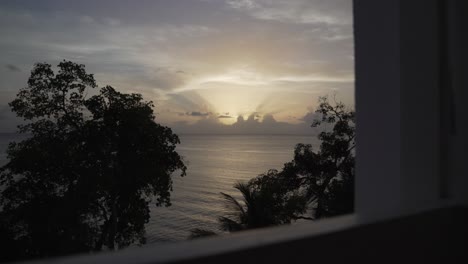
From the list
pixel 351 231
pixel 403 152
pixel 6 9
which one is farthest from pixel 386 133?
pixel 6 9

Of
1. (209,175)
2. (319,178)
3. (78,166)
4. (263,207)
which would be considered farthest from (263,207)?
(209,175)

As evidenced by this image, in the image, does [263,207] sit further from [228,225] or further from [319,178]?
[319,178]

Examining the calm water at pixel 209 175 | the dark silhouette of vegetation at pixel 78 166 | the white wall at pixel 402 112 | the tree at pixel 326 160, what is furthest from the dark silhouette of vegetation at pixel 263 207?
the white wall at pixel 402 112

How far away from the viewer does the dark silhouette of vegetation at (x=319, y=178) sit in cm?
741

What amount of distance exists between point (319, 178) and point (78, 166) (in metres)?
5.00

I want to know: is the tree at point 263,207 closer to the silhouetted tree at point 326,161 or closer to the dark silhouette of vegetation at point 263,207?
the dark silhouette of vegetation at point 263,207

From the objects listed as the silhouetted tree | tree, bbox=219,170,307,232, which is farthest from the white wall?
the silhouetted tree

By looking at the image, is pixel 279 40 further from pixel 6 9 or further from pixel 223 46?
pixel 6 9

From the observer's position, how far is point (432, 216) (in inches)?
35.8

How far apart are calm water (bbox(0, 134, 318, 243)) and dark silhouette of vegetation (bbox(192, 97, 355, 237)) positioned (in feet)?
3.69

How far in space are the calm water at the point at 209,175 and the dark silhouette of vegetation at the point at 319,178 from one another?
1124mm

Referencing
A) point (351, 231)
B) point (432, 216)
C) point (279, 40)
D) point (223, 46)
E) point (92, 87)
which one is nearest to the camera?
point (351, 231)

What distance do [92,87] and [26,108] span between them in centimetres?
145

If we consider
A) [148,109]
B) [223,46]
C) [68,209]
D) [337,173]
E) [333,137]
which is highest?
[223,46]
